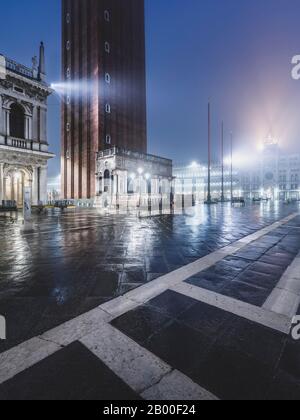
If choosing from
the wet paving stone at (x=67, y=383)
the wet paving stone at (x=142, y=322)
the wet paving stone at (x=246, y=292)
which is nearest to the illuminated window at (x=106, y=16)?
the wet paving stone at (x=246, y=292)

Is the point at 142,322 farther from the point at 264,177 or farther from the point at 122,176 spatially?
the point at 264,177

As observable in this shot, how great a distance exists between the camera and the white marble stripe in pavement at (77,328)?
1805 mm

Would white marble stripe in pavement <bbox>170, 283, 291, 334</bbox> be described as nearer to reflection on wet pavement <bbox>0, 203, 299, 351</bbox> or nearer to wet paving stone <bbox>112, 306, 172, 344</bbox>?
wet paving stone <bbox>112, 306, 172, 344</bbox>

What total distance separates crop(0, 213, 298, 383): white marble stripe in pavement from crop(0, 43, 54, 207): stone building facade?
2120 cm

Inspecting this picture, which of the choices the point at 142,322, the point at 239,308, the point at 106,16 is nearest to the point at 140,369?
the point at 142,322

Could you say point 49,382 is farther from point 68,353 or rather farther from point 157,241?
point 157,241

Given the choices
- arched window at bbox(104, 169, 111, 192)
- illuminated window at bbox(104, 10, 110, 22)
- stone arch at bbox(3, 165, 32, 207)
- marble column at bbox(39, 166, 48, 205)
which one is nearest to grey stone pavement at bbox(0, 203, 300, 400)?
stone arch at bbox(3, 165, 32, 207)

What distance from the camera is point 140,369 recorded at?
68.4 inches

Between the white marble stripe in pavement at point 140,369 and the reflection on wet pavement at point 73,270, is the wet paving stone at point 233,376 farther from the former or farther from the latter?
the reflection on wet pavement at point 73,270

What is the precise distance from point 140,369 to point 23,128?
89.0 ft

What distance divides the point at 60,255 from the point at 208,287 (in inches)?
139

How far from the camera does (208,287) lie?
3.31m
